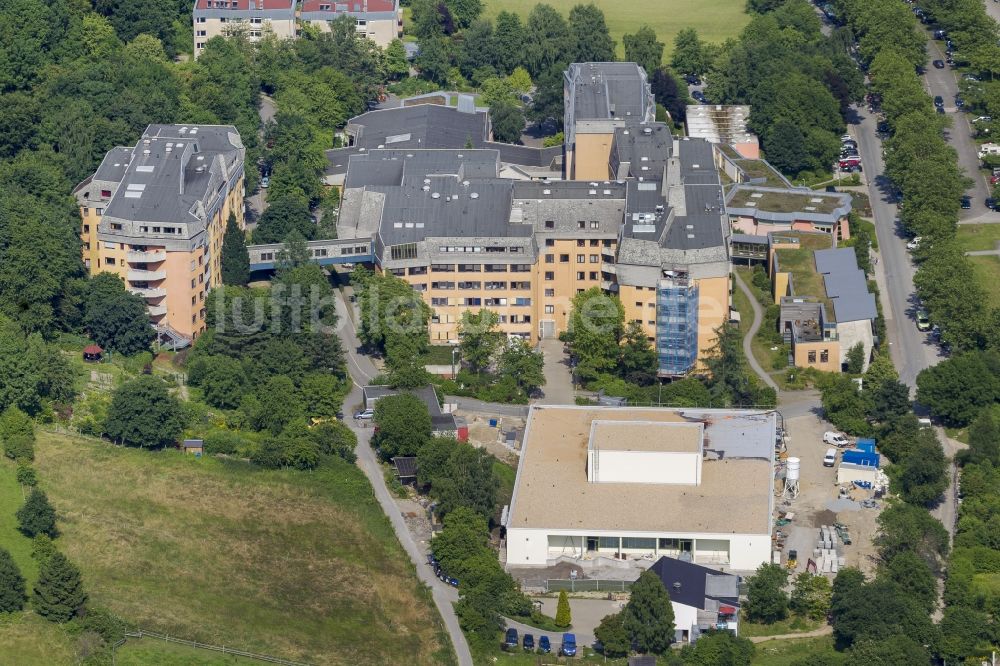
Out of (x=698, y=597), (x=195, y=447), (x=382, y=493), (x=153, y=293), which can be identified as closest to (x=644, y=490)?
(x=698, y=597)

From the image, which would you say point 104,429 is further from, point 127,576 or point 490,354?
point 490,354

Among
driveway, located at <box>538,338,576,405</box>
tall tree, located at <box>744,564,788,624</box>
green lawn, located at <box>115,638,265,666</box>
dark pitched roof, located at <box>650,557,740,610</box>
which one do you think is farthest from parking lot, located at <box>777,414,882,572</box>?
green lawn, located at <box>115,638,265,666</box>

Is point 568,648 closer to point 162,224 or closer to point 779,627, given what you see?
point 779,627

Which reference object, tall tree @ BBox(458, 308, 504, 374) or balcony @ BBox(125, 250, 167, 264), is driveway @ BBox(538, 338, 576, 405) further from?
balcony @ BBox(125, 250, 167, 264)

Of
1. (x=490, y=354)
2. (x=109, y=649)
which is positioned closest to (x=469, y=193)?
(x=490, y=354)

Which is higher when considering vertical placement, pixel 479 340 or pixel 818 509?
pixel 479 340

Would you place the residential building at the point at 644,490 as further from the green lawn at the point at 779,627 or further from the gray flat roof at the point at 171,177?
the gray flat roof at the point at 171,177

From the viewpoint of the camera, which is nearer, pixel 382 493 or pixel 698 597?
pixel 698 597
